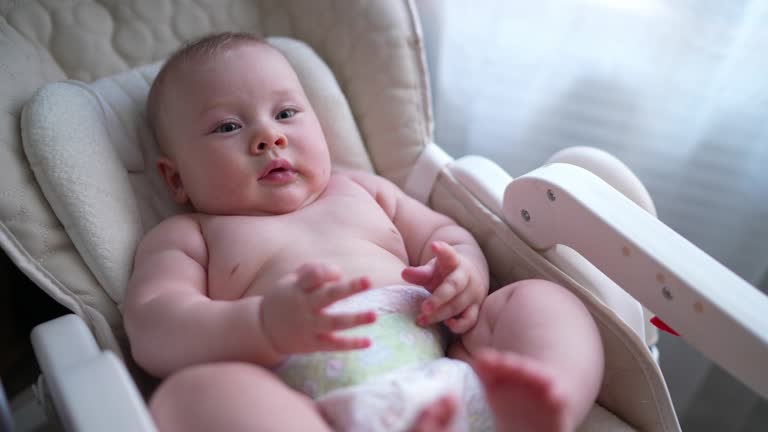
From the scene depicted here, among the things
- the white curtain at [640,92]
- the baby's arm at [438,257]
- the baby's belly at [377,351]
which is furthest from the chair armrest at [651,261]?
the white curtain at [640,92]

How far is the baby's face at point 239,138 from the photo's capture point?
822 mm

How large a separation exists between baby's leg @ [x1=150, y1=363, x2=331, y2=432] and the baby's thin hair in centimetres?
49

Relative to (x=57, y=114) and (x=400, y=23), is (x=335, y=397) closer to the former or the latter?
(x=57, y=114)

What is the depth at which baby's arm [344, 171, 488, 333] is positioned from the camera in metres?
0.73

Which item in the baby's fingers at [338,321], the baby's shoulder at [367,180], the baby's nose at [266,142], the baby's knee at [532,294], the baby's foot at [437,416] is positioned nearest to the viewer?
the baby's foot at [437,416]

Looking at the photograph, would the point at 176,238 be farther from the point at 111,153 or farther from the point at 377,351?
the point at 377,351

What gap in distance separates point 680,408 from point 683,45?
34.2 inches

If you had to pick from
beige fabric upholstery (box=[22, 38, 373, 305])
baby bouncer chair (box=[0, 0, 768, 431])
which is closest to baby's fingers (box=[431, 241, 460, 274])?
baby bouncer chair (box=[0, 0, 768, 431])

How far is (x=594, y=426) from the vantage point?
2.33 ft

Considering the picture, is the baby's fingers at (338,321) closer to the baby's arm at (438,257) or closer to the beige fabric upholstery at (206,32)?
the baby's arm at (438,257)

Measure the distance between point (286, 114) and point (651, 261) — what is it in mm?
561

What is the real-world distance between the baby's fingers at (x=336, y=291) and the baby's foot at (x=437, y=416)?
0.14 meters

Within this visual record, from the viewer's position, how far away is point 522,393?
1.68 feet

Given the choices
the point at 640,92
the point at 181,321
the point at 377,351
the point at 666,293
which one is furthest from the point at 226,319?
the point at 640,92
